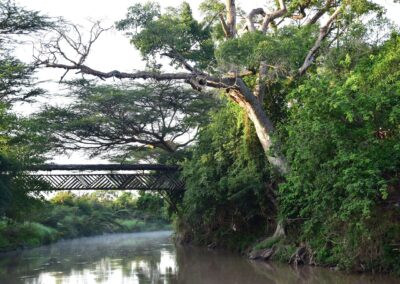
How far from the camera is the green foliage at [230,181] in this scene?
18469 millimetres

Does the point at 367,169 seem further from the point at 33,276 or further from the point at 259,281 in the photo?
the point at 33,276

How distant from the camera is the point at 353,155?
1107 cm

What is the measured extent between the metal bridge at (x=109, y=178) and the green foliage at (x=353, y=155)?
12.5 metres

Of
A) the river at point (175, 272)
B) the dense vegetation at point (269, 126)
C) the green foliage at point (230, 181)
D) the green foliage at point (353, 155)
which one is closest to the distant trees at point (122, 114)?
the dense vegetation at point (269, 126)

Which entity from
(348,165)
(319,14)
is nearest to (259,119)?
(319,14)

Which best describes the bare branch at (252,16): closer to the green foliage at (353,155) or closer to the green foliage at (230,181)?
the green foliage at (230,181)

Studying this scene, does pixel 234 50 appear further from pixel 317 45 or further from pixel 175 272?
pixel 175 272

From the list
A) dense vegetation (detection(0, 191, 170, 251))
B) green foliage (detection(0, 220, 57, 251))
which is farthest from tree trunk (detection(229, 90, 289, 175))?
green foliage (detection(0, 220, 57, 251))

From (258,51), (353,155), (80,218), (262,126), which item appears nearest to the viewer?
(353,155)

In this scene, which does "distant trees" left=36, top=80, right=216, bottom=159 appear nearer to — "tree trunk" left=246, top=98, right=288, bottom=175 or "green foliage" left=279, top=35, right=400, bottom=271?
"tree trunk" left=246, top=98, right=288, bottom=175

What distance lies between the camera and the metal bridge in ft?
77.6

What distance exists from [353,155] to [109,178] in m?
16.2

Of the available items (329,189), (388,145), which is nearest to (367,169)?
(388,145)

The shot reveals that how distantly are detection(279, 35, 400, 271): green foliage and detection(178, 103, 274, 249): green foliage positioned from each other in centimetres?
→ 462
